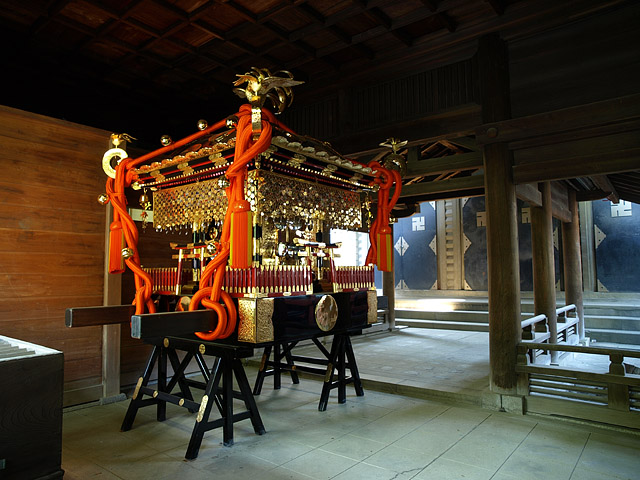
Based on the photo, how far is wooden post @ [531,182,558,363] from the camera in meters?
5.68

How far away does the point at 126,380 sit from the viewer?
13.7 ft

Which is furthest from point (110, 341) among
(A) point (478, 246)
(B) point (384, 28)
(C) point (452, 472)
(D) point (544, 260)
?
(A) point (478, 246)

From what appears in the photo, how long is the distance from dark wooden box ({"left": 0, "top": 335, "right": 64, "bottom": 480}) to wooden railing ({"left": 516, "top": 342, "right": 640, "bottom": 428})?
3426 mm

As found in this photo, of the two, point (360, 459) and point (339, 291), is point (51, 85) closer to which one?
point (339, 291)

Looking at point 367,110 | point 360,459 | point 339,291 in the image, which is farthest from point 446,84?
point 360,459

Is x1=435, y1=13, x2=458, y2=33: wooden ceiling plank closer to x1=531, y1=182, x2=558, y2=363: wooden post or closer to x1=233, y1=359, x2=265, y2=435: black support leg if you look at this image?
x1=531, y1=182, x2=558, y2=363: wooden post

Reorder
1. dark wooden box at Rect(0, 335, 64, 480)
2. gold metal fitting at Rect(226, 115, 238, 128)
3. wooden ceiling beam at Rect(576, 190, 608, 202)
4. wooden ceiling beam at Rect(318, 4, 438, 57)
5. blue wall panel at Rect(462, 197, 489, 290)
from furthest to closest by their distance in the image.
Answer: blue wall panel at Rect(462, 197, 489, 290) → wooden ceiling beam at Rect(576, 190, 608, 202) → wooden ceiling beam at Rect(318, 4, 438, 57) → gold metal fitting at Rect(226, 115, 238, 128) → dark wooden box at Rect(0, 335, 64, 480)

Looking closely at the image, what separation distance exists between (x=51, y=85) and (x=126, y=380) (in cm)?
332

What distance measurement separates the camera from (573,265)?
7.20 m

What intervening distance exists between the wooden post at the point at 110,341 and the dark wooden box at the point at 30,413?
207 cm

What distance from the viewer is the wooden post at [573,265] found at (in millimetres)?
7188

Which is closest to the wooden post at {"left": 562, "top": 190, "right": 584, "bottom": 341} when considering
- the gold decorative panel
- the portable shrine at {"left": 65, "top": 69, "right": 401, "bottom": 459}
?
the portable shrine at {"left": 65, "top": 69, "right": 401, "bottom": 459}

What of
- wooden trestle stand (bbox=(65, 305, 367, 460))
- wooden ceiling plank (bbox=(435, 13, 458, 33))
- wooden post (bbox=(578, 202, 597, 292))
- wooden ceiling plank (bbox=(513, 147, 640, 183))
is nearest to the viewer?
wooden trestle stand (bbox=(65, 305, 367, 460))

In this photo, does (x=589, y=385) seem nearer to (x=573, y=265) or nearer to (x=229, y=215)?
(x=229, y=215)
